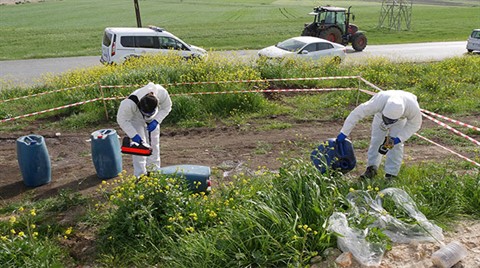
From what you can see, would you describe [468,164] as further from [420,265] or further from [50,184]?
[50,184]

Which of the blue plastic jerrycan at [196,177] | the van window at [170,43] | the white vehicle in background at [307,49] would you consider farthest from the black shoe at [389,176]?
the van window at [170,43]

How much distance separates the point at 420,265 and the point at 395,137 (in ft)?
7.54

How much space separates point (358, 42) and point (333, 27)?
1.80 meters

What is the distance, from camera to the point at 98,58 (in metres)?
20.0

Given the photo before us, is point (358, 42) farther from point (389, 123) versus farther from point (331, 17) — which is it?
point (389, 123)

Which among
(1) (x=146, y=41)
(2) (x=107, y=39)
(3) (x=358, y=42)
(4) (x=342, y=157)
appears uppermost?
(2) (x=107, y=39)

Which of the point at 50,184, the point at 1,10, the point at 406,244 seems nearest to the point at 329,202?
the point at 406,244

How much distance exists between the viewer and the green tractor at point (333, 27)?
2136 centimetres

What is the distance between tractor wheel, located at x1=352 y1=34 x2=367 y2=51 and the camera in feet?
73.3

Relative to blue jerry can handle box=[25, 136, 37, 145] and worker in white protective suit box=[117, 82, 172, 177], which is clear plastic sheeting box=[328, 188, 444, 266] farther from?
blue jerry can handle box=[25, 136, 37, 145]

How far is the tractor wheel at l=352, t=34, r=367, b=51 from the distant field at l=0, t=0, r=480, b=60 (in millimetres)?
4539

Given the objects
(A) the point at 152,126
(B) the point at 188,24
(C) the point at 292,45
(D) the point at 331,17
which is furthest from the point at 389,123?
(B) the point at 188,24

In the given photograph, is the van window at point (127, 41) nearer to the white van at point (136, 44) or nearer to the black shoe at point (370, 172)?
the white van at point (136, 44)

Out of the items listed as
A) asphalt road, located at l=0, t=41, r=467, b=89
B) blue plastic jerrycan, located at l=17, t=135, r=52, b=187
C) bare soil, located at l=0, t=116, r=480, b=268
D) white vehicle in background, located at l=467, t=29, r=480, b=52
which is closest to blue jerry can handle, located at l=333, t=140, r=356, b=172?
bare soil, located at l=0, t=116, r=480, b=268
